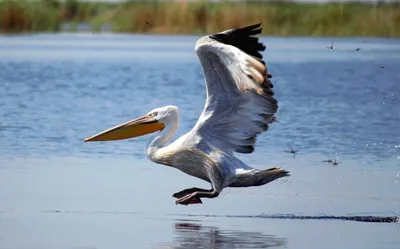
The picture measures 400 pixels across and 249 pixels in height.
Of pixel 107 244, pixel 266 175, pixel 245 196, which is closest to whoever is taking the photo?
pixel 107 244

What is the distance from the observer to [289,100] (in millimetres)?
19781

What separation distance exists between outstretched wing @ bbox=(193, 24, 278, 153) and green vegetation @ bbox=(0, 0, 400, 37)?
25.6 m

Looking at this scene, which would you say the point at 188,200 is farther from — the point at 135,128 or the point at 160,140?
the point at 135,128

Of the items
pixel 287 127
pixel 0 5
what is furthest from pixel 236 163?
pixel 0 5

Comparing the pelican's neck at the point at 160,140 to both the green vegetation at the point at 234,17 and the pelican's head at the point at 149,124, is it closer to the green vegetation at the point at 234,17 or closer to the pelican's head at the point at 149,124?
the pelican's head at the point at 149,124

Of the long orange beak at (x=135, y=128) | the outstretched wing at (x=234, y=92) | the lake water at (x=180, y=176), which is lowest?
the lake water at (x=180, y=176)

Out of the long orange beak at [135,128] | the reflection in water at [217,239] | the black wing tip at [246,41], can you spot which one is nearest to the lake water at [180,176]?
the reflection in water at [217,239]

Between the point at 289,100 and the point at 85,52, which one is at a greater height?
the point at 289,100

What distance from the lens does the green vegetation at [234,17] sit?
37.2m

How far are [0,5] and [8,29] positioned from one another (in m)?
1.57

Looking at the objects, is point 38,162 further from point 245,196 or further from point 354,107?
point 354,107

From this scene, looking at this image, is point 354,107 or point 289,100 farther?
point 289,100

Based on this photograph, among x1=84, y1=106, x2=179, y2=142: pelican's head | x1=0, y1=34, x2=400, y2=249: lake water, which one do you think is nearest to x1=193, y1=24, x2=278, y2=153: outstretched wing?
x1=84, y1=106, x2=179, y2=142: pelican's head

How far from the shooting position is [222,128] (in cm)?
941
